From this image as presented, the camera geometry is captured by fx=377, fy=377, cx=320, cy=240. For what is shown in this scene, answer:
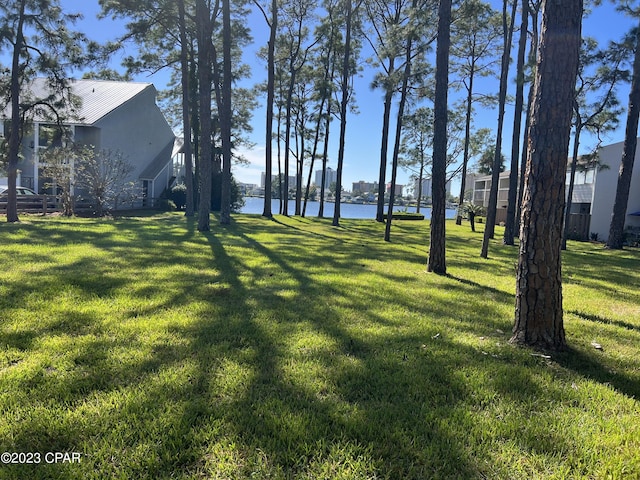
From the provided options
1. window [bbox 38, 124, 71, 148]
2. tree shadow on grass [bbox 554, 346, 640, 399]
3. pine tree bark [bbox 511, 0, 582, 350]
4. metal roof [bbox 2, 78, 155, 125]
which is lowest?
tree shadow on grass [bbox 554, 346, 640, 399]

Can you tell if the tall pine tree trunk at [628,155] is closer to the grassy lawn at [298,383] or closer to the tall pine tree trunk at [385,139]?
the tall pine tree trunk at [385,139]

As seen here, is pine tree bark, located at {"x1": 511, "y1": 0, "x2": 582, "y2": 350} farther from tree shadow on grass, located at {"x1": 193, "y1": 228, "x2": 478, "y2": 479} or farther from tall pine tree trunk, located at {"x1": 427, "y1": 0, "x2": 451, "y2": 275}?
tall pine tree trunk, located at {"x1": 427, "y1": 0, "x2": 451, "y2": 275}

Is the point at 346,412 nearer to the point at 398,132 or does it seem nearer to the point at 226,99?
the point at 226,99

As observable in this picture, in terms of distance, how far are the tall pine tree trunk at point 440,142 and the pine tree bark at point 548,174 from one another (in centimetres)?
375

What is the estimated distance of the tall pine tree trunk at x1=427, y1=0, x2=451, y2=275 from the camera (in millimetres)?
7262

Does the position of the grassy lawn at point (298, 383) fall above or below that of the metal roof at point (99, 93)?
below

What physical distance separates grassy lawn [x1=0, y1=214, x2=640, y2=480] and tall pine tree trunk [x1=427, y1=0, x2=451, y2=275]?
2.03 m

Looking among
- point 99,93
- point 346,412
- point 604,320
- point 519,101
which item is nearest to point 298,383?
point 346,412

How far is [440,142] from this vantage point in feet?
23.7

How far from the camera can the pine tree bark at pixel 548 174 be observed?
339 centimetres

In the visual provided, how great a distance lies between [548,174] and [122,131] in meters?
25.6

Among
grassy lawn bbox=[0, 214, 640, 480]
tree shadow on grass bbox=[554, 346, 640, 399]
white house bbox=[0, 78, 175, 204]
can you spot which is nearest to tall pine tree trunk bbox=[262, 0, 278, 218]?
white house bbox=[0, 78, 175, 204]

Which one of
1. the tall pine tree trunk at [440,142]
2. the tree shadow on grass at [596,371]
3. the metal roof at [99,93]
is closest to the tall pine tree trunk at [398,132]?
the tall pine tree trunk at [440,142]

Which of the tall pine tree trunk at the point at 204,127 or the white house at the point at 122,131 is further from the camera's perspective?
the white house at the point at 122,131
